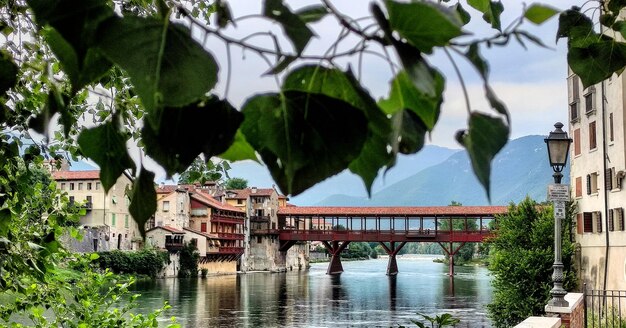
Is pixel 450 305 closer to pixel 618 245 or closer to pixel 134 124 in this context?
pixel 618 245

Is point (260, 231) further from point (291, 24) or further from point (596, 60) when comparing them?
point (291, 24)

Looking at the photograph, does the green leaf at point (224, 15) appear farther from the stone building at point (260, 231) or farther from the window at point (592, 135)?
the stone building at point (260, 231)

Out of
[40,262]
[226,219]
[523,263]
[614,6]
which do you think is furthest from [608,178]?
[226,219]

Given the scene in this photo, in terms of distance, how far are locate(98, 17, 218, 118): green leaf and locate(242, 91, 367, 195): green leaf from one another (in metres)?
0.07

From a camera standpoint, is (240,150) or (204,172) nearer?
(240,150)

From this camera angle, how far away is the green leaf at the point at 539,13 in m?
0.54

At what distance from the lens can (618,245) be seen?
19.2 meters

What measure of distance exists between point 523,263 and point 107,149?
18.4m

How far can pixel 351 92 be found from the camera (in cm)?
56

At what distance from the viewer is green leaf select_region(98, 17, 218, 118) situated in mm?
429

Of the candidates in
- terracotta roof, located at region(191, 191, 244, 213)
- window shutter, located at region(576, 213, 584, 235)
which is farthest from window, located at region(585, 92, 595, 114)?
terracotta roof, located at region(191, 191, 244, 213)

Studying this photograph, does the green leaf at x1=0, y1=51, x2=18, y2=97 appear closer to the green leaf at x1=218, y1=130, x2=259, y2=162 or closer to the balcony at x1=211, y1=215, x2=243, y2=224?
the green leaf at x1=218, y1=130, x2=259, y2=162

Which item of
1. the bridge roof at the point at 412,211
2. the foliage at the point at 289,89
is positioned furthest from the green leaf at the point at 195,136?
the bridge roof at the point at 412,211

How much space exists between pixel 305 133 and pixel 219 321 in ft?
81.7
